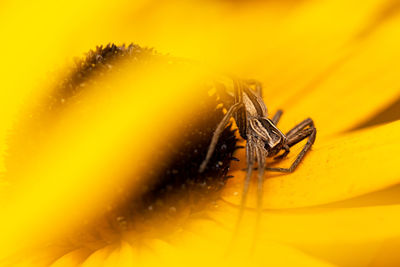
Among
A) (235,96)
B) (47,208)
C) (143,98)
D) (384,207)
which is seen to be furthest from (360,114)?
(47,208)

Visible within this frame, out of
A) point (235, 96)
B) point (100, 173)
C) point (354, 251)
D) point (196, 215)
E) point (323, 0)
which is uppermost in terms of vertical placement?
point (323, 0)

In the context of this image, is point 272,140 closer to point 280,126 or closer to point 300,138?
point 300,138

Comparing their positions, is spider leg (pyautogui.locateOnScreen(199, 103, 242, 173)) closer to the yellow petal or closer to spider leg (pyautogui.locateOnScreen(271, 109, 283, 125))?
the yellow petal

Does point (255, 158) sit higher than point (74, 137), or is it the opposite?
point (74, 137)

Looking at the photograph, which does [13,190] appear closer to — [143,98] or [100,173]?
[100,173]

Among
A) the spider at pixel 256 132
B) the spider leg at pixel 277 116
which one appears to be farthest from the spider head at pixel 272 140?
the spider leg at pixel 277 116

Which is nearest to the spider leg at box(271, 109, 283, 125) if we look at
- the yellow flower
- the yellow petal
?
the yellow flower
